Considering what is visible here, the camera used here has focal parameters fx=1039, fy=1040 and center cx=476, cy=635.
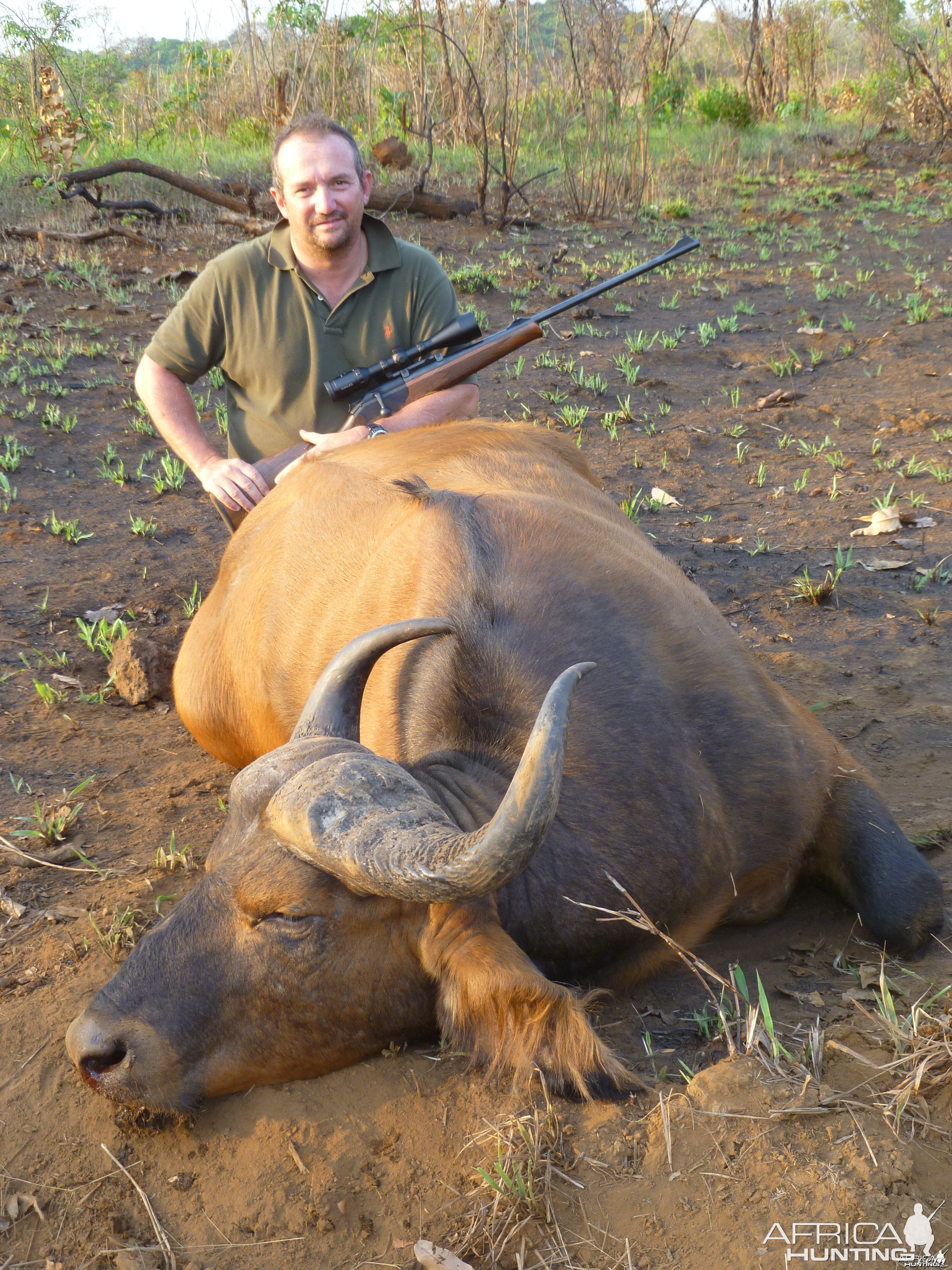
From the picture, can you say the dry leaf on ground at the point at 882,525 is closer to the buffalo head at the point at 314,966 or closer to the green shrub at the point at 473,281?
the buffalo head at the point at 314,966

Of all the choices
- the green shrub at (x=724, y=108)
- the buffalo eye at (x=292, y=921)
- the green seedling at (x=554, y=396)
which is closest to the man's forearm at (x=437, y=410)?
the green seedling at (x=554, y=396)

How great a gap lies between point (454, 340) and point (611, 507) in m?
1.59

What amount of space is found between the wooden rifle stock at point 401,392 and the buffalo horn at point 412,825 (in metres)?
2.83

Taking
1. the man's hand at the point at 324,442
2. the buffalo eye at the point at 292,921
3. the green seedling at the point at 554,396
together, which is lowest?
the buffalo eye at the point at 292,921

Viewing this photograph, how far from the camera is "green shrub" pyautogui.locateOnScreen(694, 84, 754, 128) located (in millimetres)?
18734

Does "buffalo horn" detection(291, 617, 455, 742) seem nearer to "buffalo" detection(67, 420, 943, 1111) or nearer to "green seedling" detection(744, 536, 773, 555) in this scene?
"buffalo" detection(67, 420, 943, 1111)

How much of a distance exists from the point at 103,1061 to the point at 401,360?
3.61 m

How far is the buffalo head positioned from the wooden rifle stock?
8.91 feet

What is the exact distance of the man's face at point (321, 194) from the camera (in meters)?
4.82

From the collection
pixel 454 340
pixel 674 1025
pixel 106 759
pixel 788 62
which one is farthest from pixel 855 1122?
pixel 788 62

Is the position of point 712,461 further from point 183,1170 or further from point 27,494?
point 183,1170

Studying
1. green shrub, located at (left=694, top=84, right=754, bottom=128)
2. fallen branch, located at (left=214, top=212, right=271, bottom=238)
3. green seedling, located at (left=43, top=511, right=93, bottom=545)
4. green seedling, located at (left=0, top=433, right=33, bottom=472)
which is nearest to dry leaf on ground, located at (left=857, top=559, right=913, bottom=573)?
green seedling, located at (left=43, top=511, right=93, bottom=545)

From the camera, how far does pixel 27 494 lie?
6.05 meters

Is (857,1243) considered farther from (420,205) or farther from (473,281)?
(420,205)
